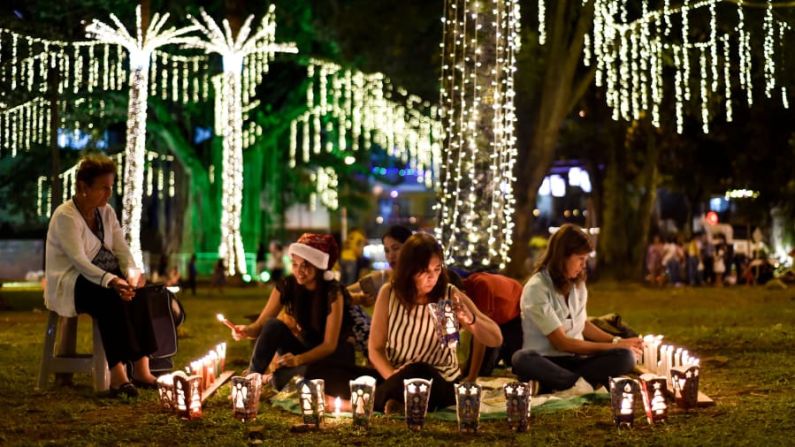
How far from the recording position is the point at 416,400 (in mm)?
7918

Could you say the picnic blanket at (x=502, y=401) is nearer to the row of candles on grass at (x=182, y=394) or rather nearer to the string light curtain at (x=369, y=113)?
the row of candles on grass at (x=182, y=394)

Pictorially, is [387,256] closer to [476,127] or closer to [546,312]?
[546,312]

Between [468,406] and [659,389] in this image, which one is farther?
[659,389]

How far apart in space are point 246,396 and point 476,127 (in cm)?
682

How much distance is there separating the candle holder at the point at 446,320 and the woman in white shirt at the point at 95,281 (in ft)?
8.14

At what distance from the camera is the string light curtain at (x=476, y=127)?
1460 centimetres

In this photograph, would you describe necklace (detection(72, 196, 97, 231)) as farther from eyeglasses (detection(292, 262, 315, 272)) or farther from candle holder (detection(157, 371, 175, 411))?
candle holder (detection(157, 371, 175, 411))

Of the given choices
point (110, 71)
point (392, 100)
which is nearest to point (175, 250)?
point (392, 100)

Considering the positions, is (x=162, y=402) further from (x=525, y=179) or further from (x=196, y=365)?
(x=525, y=179)

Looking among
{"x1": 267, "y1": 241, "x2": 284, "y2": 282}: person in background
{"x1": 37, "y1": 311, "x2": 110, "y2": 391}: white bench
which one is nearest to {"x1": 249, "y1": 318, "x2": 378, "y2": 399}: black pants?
{"x1": 37, "y1": 311, "x2": 110, "y2": 391}: white bench

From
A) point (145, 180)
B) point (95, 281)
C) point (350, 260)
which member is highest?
point (145, 180)

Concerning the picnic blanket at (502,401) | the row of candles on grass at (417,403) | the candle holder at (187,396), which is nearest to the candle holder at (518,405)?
the row of candles on grass at (417,403)

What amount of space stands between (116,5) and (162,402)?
2177 cm

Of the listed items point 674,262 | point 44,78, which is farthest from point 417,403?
point 674,262
